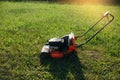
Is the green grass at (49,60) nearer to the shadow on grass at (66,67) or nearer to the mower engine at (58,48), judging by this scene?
the shadow on grass at (66,67)

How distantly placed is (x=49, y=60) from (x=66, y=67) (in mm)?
616

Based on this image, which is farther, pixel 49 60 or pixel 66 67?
pixel 49 60

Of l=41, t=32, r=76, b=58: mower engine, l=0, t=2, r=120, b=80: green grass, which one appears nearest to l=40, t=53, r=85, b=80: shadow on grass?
l=0, t=2, r=120, b=80: green grass

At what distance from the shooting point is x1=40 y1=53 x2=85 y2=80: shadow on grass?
7052 mm

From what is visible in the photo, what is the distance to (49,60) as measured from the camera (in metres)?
7.89

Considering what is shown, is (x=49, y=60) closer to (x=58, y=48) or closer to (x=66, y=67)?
(x=58, y=48)

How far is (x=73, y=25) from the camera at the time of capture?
501 inches

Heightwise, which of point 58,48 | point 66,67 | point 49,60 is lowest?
point 66,67

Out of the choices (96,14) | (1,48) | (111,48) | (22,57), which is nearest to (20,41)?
(1,48)

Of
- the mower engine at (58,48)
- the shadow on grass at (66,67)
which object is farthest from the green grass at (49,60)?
the mower engine at (58,48)

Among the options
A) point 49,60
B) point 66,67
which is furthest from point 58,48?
point 66,67

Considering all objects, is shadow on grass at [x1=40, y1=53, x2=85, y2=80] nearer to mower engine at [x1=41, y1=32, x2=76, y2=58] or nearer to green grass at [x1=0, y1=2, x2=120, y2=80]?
green grass at [x1=0, y1=2, x2=120, y2=80]

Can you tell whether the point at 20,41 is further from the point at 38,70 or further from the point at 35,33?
the point at 38,70

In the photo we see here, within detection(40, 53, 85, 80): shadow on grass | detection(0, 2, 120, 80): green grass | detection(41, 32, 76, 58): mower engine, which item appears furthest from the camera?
detection(41, 32, 76, 58): mower engine
